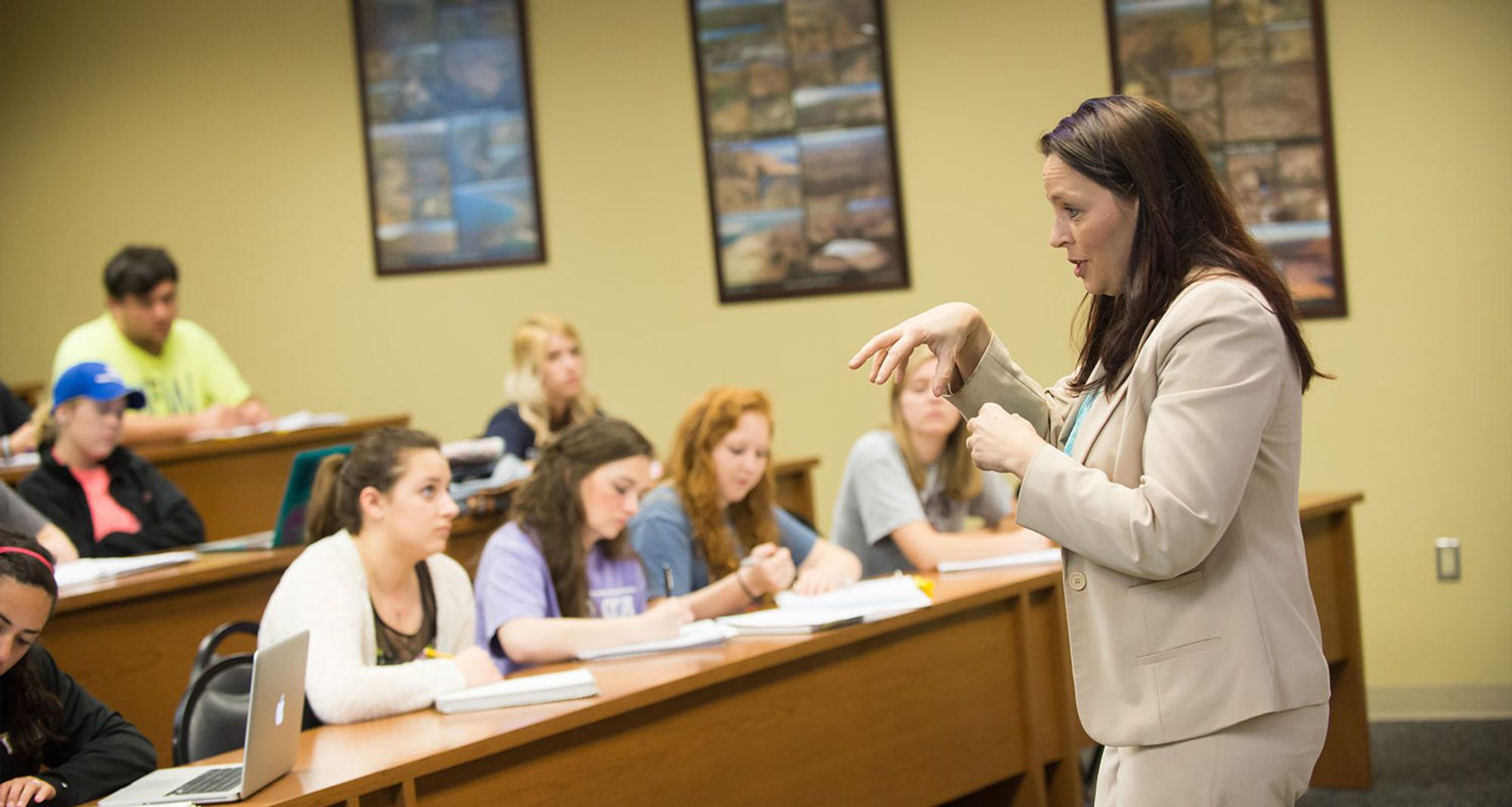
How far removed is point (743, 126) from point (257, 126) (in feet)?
6.29

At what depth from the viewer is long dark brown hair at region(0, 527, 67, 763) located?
225cm

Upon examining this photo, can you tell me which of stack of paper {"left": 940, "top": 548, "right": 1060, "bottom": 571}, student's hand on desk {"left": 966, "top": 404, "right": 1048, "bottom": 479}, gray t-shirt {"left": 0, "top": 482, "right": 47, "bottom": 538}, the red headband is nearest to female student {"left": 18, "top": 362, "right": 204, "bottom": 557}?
gray t-shirt {"left": 0, "top": 482, "right": 47, "bottom": 538}

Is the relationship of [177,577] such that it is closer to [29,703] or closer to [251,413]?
[29,703]

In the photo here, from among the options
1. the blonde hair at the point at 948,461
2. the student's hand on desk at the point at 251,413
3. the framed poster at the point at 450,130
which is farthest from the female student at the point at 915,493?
the framed poster at the point at 450,130

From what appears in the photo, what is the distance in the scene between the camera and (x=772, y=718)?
→ 2678 millimetres

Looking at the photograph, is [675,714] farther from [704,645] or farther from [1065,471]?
[1065,471]

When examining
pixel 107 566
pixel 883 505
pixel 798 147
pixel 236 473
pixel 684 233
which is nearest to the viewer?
pixel 107 566

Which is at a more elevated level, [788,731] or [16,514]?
[16,514]

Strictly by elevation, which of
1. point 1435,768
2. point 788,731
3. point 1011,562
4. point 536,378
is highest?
point 536,378

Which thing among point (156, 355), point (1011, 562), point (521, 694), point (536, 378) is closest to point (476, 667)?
point (521, 694)

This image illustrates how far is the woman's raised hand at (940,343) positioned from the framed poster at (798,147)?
3.70 metres

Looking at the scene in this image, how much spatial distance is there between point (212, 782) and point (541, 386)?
2891mm

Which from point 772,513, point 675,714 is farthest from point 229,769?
point 772,513

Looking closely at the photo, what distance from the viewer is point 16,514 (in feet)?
11.5
